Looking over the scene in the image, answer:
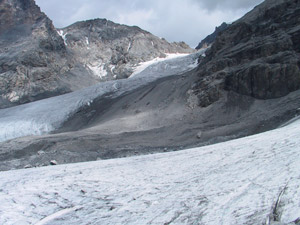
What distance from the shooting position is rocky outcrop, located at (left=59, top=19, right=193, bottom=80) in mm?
70938

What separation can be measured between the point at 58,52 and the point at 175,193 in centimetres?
7046

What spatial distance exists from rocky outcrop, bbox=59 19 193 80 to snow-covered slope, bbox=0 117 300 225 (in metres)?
58.8

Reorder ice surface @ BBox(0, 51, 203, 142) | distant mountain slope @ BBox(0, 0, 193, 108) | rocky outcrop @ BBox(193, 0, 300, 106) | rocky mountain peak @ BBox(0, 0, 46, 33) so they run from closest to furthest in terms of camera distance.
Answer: rocky outcrop @ BBox(193, 0, 300, 106)
ice surface @ BBox(0, 51, 203, 142)
distant mountain slope @ BBox(0, 0, 193, 108)
rocky mountain peak @ BBox(0, 0, 46, 33)

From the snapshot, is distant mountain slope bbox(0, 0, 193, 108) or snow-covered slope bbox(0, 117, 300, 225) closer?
snow-covered slope bbox(0, 117, 300, 225)

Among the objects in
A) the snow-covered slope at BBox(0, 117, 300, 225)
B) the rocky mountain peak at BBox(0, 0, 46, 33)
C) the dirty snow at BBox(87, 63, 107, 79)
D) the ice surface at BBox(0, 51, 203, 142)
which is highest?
the rocky mountain peak at BBox(0, 0, 46, 33)

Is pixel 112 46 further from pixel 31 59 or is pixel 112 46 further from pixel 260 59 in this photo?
pixel 260 59

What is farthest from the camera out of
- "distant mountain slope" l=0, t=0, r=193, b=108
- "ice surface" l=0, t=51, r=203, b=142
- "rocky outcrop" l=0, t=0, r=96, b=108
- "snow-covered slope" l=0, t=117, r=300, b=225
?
"distant mountain slope" l=0, t=0, r=193, b=108

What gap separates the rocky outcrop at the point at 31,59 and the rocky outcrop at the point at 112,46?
634 centimetres

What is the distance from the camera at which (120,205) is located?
529cm

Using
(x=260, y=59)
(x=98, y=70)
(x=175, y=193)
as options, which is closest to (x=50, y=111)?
(x=260, y=59)

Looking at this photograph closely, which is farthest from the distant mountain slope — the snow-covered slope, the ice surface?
the snow-covered slope

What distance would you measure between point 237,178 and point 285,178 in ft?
3.22

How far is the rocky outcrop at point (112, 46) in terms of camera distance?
7094 cm

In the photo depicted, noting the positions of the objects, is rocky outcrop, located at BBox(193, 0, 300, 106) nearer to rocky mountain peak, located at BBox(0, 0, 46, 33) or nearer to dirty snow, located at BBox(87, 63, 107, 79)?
dirty snow, located at BBox(87, 63, 107, 79)
